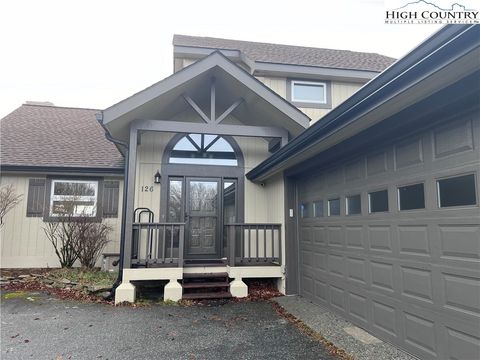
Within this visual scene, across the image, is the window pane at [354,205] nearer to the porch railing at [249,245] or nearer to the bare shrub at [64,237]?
the porch railing at [249,245]

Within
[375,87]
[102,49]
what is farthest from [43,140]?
[375,87]

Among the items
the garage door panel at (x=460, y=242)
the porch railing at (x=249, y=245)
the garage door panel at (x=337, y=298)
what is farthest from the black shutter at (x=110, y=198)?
the garage door panel at (x=460, y=242)

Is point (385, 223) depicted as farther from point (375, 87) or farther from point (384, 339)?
point (375, 87)

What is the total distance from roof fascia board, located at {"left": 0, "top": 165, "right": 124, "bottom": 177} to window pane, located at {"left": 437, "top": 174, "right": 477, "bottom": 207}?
23.6 ft

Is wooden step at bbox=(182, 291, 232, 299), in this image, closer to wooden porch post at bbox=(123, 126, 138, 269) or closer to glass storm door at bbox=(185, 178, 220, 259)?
wooden porch post at bbox=(123, 126, 138, 269)

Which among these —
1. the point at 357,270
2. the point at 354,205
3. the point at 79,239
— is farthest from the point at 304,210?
the point at 79,239

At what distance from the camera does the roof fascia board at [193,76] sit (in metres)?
5.58

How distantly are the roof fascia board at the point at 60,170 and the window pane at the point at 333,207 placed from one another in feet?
18.2

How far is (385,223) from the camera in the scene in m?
3.44

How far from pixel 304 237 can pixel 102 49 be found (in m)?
10.00

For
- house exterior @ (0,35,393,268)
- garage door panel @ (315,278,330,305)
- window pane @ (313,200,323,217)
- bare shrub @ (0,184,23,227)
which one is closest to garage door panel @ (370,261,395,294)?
garage door panel @ (315,278,330,305)

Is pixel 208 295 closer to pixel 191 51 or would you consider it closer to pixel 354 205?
pixel 354 205

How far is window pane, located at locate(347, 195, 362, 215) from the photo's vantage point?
3968 millimetres

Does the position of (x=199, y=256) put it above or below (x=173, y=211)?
below
